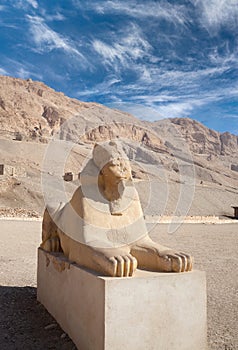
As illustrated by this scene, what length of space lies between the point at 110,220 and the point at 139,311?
0.94 metres

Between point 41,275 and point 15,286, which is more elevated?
point 41,275

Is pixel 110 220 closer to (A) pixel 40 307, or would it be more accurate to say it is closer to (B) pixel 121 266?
(B) pixel 121 266

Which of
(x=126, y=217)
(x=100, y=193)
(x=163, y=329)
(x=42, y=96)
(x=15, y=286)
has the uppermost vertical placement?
(x=42, y=96)

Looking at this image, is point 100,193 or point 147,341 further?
point 100,193

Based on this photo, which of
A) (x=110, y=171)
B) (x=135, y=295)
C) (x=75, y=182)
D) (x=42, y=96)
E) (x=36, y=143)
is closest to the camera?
(x=135, y=295)

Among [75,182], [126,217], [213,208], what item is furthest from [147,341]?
[213,208]

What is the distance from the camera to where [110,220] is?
3383 mm

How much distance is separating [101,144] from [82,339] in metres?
1.75

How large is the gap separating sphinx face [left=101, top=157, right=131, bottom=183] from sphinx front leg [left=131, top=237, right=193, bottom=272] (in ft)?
2.23

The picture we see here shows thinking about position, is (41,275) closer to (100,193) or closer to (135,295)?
(100,193)

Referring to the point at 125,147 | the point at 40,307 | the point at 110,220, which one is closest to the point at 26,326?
the point at 40,307

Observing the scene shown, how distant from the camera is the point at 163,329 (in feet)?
9.15

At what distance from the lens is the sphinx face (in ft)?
10.8

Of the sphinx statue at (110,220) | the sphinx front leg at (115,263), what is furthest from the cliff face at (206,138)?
the sphinx front leg at (115,263)
